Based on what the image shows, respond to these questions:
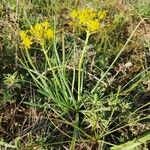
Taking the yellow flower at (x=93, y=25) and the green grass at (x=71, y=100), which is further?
the green grass at (x=71, y=100)

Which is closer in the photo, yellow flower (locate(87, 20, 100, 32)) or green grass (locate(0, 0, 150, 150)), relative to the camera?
yellow flower (locate(87, 20, 100, 32))

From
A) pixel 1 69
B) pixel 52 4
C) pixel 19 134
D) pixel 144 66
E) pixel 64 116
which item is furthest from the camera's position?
pixel 52 4

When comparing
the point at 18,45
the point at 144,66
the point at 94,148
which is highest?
the point at 18,45

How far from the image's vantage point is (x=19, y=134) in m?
2.05

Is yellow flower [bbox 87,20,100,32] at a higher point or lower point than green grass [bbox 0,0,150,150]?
higher

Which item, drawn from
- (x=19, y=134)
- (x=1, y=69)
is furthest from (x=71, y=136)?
(x=1, y=69)

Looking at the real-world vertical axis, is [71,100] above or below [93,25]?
below

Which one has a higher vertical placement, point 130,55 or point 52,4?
point 52,4

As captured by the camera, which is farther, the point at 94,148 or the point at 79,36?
the point at 79,36

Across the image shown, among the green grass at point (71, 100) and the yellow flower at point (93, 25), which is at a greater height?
the yellow flower at point (93, 25)

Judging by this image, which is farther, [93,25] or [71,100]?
[71,100]

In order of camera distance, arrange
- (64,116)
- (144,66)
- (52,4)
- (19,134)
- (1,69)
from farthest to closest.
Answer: (52,4) < (144,66) < (1,69) < (64,116) < (19,134)

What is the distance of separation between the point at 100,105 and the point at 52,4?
1.05 m

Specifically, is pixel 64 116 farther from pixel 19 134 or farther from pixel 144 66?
pixel 144 66
